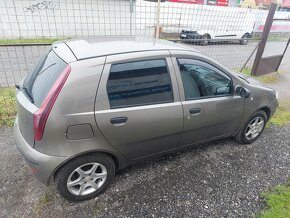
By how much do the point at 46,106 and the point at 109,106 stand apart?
0.57m

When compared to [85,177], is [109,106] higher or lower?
higher

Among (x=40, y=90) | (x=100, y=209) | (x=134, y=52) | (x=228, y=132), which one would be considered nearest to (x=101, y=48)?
(x=134, y=52)

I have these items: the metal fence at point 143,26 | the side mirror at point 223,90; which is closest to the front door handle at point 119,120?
the side mirror at point 223,90

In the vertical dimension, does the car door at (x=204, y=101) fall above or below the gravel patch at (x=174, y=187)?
above

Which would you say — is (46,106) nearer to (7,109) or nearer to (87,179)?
(87,179)

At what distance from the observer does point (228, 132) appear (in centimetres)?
325

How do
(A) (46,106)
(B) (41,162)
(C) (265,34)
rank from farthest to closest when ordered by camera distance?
1. (C) (265,34)
2. (B) (41,162)
3. (A) (46,106)

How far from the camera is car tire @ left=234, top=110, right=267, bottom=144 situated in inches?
134

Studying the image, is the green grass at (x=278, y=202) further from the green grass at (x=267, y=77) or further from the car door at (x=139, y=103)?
the green grass at (x=267, y=77)

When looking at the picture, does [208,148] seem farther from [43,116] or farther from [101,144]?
[43,116]

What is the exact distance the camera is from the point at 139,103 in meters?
2.30

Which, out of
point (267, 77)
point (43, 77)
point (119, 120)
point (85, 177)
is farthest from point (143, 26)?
point (267, 77)

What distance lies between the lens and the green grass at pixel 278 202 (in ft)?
7.80

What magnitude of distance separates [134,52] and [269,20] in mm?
5531
